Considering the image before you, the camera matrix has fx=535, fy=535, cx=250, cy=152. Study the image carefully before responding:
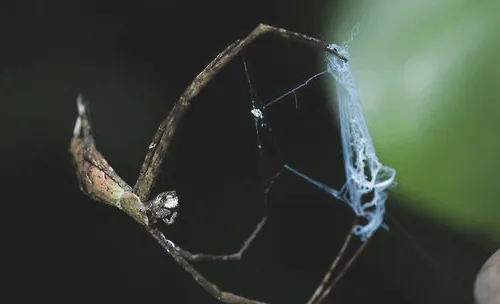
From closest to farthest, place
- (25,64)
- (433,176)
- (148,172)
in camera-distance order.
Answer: (433,176)
(148,172)
(25,64)

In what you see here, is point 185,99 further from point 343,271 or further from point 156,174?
point 343,271


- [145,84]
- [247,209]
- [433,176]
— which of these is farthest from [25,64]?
[433,176]

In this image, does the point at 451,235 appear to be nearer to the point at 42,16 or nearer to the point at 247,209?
the point at 247,209

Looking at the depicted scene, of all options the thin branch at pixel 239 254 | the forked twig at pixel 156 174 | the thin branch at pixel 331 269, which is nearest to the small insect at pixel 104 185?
the forked twig at pixel 156 174

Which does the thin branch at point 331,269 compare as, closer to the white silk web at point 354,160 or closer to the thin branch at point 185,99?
the white silk web at point 354,160

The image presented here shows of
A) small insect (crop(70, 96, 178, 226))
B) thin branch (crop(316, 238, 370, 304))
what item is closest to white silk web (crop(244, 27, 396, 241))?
thin branch (crop(316, 238, 370, 304))

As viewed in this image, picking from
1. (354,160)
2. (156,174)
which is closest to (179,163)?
(156,174)
